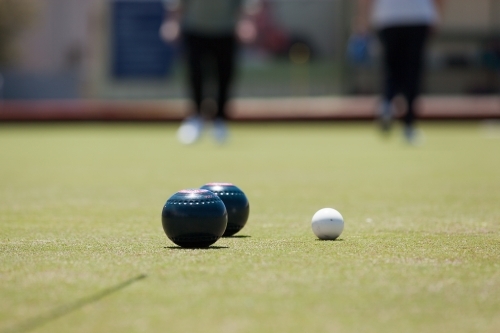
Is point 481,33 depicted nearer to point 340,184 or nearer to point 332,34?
point 332,34

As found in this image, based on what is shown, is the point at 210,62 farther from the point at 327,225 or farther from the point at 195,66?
the point at 327,225

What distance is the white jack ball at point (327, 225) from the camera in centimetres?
289

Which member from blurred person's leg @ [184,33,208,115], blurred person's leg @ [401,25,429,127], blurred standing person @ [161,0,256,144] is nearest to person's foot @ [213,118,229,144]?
blurred standing person @ [161,0,256,144]

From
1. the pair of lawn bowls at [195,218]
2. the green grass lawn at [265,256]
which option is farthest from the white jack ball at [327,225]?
the pair of lawn bowls at [195,218]

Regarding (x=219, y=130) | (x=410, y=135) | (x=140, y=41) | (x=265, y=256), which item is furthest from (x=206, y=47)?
(x=140, y=41)

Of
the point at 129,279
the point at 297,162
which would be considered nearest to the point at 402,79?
the point at 297,162

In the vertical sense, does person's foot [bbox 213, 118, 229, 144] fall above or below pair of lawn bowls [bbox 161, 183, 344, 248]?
below

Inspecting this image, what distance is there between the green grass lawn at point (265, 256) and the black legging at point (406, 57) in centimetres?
238

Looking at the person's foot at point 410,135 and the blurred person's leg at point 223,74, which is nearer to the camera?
the person's foot at point 410,135

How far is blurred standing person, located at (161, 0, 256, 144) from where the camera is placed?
874 cm

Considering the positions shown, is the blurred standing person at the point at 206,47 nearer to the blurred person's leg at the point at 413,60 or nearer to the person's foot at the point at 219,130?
the person's foot at the point at 219,130

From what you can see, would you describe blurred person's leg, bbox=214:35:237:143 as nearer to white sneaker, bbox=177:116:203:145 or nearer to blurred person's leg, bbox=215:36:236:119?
blurred person's leg, bbox=215:36:236:119

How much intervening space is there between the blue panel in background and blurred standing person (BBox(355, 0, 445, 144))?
9.93m

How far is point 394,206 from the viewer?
161 inches
